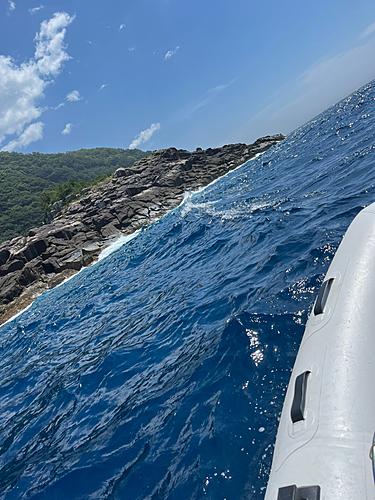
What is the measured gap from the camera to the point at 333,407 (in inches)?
78.6

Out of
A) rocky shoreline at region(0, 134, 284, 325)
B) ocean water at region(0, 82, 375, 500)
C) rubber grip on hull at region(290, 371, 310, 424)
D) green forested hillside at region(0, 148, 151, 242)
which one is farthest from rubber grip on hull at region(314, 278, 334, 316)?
green forested hillside at region(0, 148, 151, 242)

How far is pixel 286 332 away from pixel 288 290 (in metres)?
1.15

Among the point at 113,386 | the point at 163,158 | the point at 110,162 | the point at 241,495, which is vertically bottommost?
the point at 241,495

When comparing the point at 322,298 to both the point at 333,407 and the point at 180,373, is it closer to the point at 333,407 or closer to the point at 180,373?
the point at 333,407

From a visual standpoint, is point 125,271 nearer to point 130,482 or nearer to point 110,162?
point 130,482

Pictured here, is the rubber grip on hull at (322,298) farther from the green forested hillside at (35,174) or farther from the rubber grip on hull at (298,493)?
the green forested hillside at (35,174)

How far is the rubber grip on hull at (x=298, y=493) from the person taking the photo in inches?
62.0

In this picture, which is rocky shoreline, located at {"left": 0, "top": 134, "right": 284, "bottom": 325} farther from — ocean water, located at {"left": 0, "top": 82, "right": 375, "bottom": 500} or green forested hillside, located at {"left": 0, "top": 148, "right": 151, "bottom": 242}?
green forested hillside, located at {"left": 0, "top": 148, "right": 151, "bottom": 242}

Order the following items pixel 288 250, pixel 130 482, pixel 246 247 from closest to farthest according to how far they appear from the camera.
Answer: pixel 130 482 < pixel 288 250 < pixel 246 247

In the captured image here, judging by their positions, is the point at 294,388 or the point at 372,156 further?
the point at 372,156

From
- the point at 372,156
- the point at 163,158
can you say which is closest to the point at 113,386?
the point at 372,156

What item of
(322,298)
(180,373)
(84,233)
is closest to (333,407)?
(322,298)

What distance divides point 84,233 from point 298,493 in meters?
26.8

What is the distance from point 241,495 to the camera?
7.82 feet
